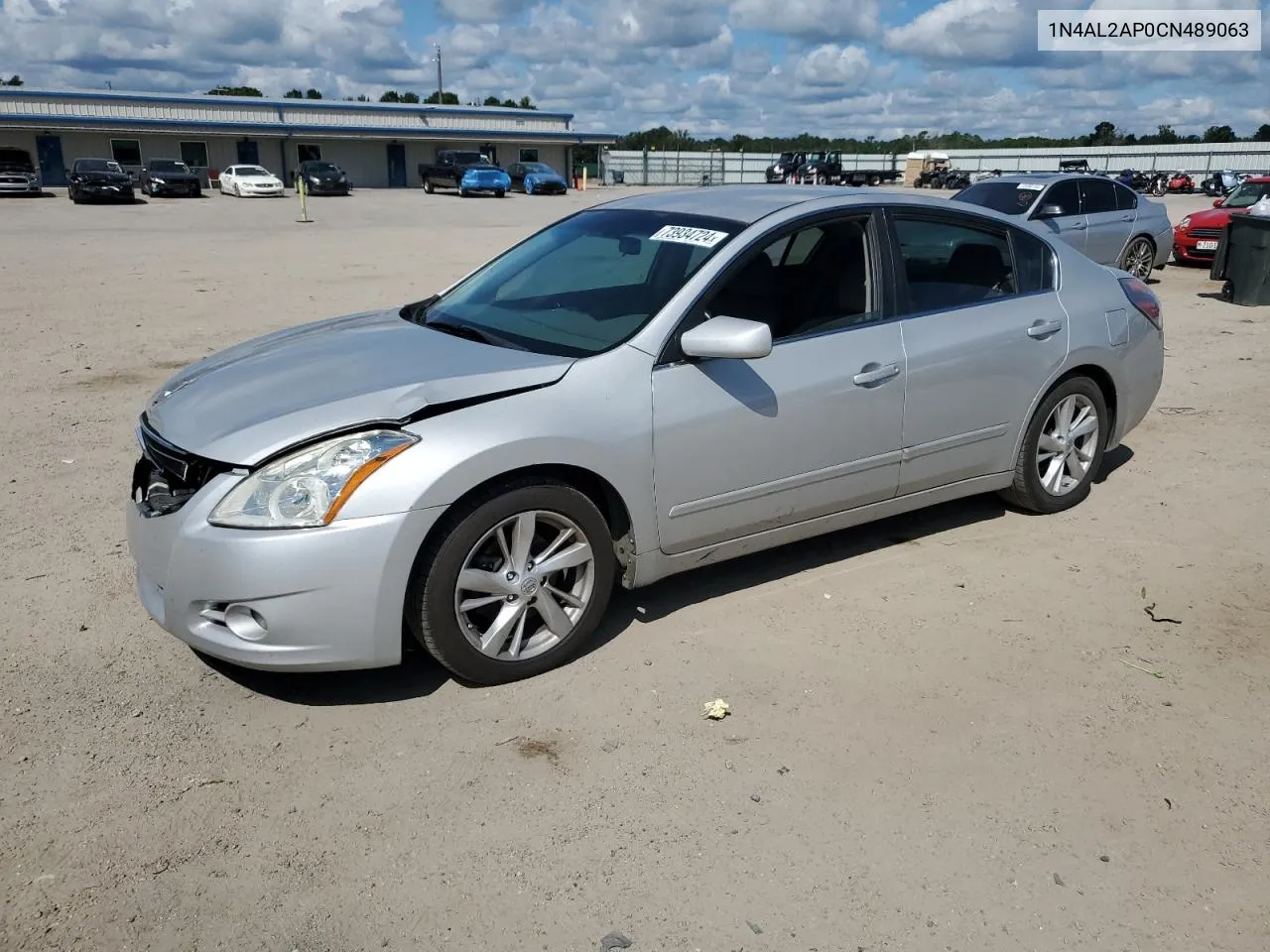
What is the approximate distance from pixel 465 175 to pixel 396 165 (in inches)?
658

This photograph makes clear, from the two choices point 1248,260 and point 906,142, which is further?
point 906,142

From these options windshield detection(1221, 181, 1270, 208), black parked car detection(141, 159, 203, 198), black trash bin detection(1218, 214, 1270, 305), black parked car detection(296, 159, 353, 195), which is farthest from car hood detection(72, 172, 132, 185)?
black trash bin detection(1218, 214, 1270, 305)

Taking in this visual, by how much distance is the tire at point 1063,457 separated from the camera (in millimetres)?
5203

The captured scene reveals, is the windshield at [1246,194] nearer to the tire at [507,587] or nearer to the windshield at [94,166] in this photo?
the tire at [507,587]

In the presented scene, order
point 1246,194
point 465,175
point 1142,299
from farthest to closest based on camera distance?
point 465,175 < point 1246,194 < point 1142,299

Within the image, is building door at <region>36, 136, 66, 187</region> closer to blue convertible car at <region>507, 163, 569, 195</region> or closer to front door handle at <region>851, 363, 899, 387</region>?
blue convertible car at <region>507, 163, 569, 195</region>

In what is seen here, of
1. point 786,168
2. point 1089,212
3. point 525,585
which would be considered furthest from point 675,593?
point 786,168

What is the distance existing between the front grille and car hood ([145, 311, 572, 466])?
4 cm

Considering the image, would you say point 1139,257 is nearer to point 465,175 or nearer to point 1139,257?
point 1139,257

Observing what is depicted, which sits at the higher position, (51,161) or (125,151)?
(125,151)

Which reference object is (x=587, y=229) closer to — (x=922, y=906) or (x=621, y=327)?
(x=621, y=327)

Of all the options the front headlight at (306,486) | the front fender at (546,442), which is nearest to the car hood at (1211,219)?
the front fender at (546,442)

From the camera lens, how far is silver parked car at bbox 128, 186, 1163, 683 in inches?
132

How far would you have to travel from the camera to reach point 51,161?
165ft
